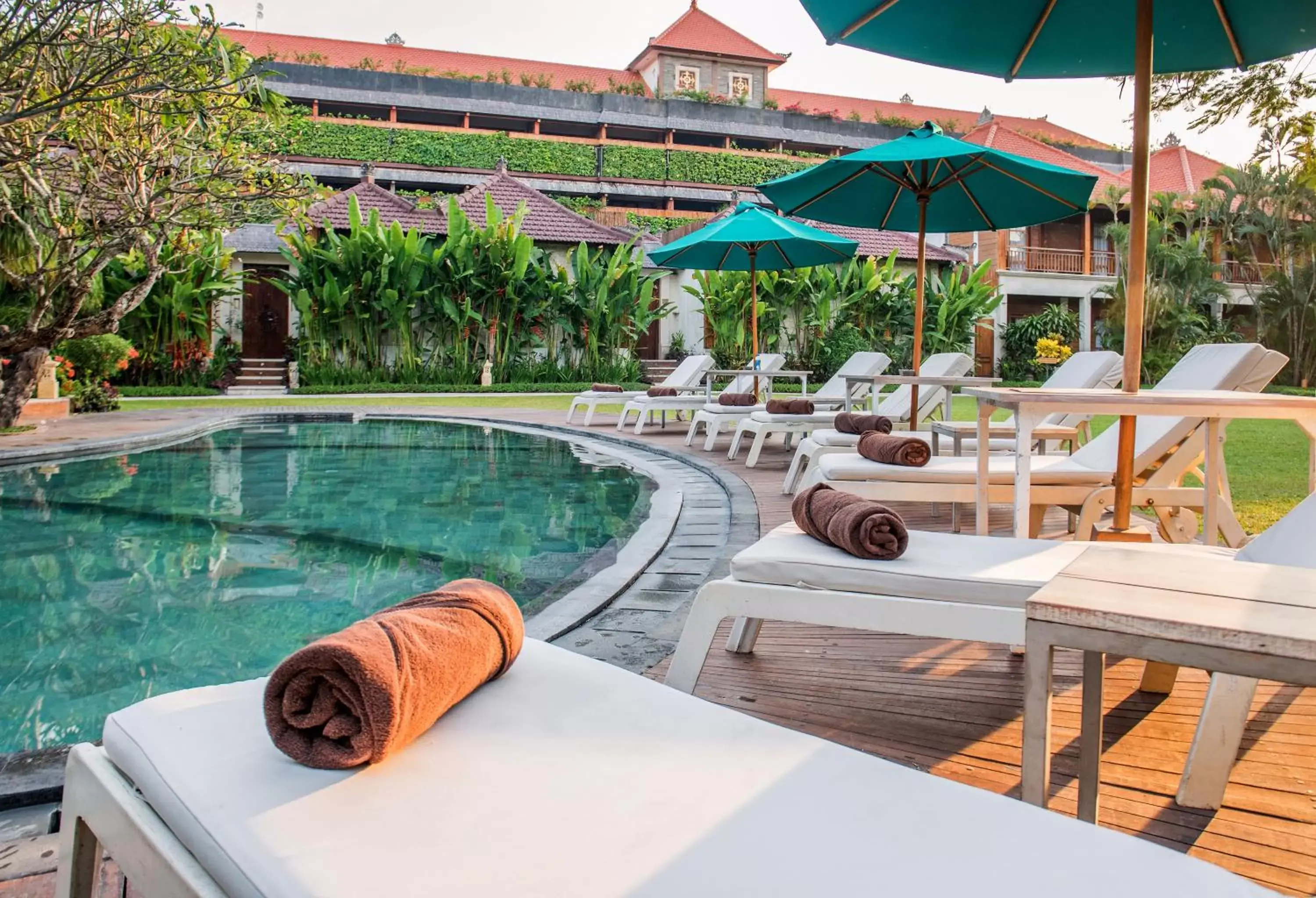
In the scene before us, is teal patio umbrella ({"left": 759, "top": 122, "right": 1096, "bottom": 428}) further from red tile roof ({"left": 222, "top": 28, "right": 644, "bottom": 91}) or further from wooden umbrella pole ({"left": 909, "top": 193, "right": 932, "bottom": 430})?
red tile roof ({"left": 222, "top": 28, "right": 644, "bottom": 91})

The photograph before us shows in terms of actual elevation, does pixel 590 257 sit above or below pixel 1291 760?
above

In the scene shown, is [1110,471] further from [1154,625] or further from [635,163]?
[635,163]

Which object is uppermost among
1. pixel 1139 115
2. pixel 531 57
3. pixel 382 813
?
pixel 531 57

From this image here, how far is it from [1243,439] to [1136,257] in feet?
25.5

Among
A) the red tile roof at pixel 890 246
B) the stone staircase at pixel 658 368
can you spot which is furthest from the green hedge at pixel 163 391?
the red tile roof at pixel 890 246

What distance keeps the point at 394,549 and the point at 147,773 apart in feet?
13.0

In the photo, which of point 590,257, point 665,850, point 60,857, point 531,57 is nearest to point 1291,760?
point 665,850

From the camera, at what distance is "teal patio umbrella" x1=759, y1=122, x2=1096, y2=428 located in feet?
18.8

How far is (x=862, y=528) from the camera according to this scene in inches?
A: 92.4

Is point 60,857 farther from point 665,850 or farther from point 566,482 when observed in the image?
point 566,482

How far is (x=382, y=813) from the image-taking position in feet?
3.85

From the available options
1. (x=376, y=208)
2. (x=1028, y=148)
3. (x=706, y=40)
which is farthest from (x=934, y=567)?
(x=706, y=40)

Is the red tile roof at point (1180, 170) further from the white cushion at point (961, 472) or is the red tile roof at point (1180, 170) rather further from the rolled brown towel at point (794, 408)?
the white cushion at point (961, 472)

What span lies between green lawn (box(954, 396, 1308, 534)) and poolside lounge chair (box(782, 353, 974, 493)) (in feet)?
3.99
